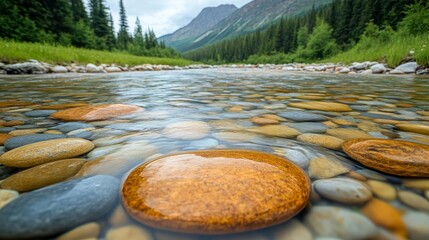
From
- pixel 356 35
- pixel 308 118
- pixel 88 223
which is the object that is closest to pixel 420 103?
pixel 308 118

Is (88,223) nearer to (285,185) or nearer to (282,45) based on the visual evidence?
(285,185)

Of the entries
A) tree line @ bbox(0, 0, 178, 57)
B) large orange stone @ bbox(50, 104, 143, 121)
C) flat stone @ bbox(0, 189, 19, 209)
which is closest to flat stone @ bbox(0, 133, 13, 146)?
large orange stone @ bbox(50, 104, 143, 121)

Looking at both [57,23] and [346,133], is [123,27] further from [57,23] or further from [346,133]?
[346,133]

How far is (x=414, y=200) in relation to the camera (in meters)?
0.71

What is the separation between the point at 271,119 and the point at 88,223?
4.74 feet

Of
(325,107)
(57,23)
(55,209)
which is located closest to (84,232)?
(55,209)

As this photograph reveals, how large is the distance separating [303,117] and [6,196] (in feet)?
5.77

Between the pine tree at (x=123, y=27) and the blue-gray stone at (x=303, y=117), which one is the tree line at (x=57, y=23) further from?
the blue-gray stone at (x=303, y=117)

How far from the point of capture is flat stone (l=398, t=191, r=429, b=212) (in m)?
0.68

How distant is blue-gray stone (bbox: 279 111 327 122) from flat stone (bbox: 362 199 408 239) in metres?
1.07

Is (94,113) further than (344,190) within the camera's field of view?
Yes

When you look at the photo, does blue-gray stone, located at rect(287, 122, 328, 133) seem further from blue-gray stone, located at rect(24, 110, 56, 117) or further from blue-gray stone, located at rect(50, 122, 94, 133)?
blue-gray stone, located at rect(24, 110, 56, 117)

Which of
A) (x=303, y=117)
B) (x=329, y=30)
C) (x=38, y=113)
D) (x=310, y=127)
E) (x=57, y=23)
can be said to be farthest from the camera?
(x=329, y=30)

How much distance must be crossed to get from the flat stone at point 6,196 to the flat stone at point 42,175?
0.07 ft
